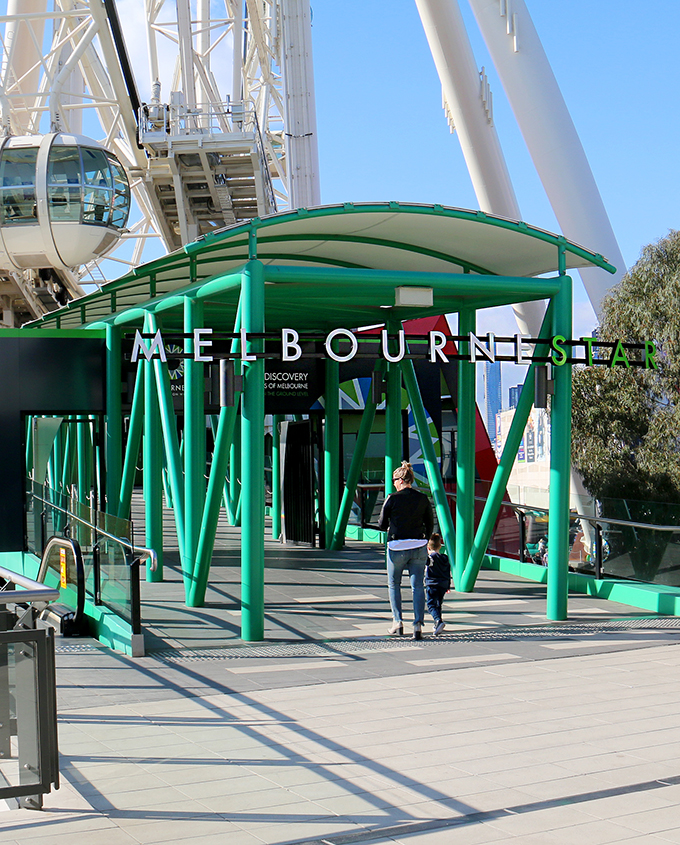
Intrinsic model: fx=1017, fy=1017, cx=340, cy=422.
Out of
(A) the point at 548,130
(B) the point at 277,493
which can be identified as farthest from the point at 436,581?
(A) the point at 548,130

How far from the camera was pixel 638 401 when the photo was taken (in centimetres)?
1914

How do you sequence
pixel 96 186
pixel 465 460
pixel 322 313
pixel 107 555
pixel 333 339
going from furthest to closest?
pixel 96 186, pixel 322 313, pixel 465 460, pixel 333 339, pixel 107 555

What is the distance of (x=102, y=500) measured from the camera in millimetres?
18266

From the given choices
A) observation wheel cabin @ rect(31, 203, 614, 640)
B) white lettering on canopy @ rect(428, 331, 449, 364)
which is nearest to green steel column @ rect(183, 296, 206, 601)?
observation wheel cabin @ rect(31, 203, 614, 640)

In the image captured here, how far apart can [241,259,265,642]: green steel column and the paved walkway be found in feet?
1.26

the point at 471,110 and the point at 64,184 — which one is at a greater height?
the point at 471,110

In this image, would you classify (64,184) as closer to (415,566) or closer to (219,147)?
(219,147)

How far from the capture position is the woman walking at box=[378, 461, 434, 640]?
32.6ft

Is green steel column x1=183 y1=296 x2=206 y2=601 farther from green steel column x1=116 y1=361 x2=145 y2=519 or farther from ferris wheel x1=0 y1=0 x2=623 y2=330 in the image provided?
ferris wheel x1=0 y1=0 x2=623 y2=330

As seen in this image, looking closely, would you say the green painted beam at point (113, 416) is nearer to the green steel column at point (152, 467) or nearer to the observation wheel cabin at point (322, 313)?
the observation wheel cabin at point (322, 313)

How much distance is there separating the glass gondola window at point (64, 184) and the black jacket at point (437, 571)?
66.0ft

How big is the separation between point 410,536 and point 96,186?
20.8 meters

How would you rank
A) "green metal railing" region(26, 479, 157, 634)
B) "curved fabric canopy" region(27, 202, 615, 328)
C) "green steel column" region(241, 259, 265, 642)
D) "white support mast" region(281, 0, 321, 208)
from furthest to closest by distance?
"white support mast" region(281, 0, 321, 208), "curved fabric canopy" region(27, 202, 615, 328), "green steel column" region(241, 259, 265, 642), "green metal railing" region(26, 479, 157, 634)

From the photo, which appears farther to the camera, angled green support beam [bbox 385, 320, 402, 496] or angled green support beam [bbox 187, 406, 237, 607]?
angled green support beam [bbox 385, 320, 402, 496]
